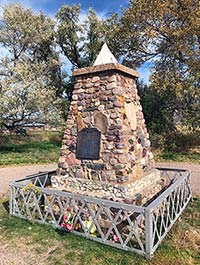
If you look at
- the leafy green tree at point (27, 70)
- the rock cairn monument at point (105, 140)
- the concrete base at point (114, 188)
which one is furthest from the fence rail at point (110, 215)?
the leafy green tree at point (27, 70)

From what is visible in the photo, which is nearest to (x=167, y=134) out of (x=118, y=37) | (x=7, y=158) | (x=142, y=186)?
(x=118, y=37)

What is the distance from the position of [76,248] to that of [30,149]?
1209 cm

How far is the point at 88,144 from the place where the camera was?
226 inches

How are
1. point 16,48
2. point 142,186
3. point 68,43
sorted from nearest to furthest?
point 142,186, point 16,48, point 68,43

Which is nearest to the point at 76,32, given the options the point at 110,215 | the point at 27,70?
the point at 27,70

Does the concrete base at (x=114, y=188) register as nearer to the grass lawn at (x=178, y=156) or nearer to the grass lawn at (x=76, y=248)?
the grass lawn at (x=76, y=248)

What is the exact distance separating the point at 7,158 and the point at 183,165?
8.31 m

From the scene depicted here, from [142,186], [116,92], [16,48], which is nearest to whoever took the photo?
[116,92]

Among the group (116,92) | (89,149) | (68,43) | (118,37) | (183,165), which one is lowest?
(183,165)

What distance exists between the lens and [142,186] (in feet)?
19.2

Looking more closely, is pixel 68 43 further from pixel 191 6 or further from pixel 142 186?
pixel 142 186

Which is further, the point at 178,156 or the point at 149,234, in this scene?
the point at 178,156

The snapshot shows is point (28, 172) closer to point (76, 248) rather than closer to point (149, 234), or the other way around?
point (76, 248)

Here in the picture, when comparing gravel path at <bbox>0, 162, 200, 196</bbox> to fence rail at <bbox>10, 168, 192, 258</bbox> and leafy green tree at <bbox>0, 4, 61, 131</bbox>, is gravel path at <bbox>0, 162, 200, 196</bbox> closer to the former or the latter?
fence rail at <bbox>10, 168, 192, 258</bbox>
